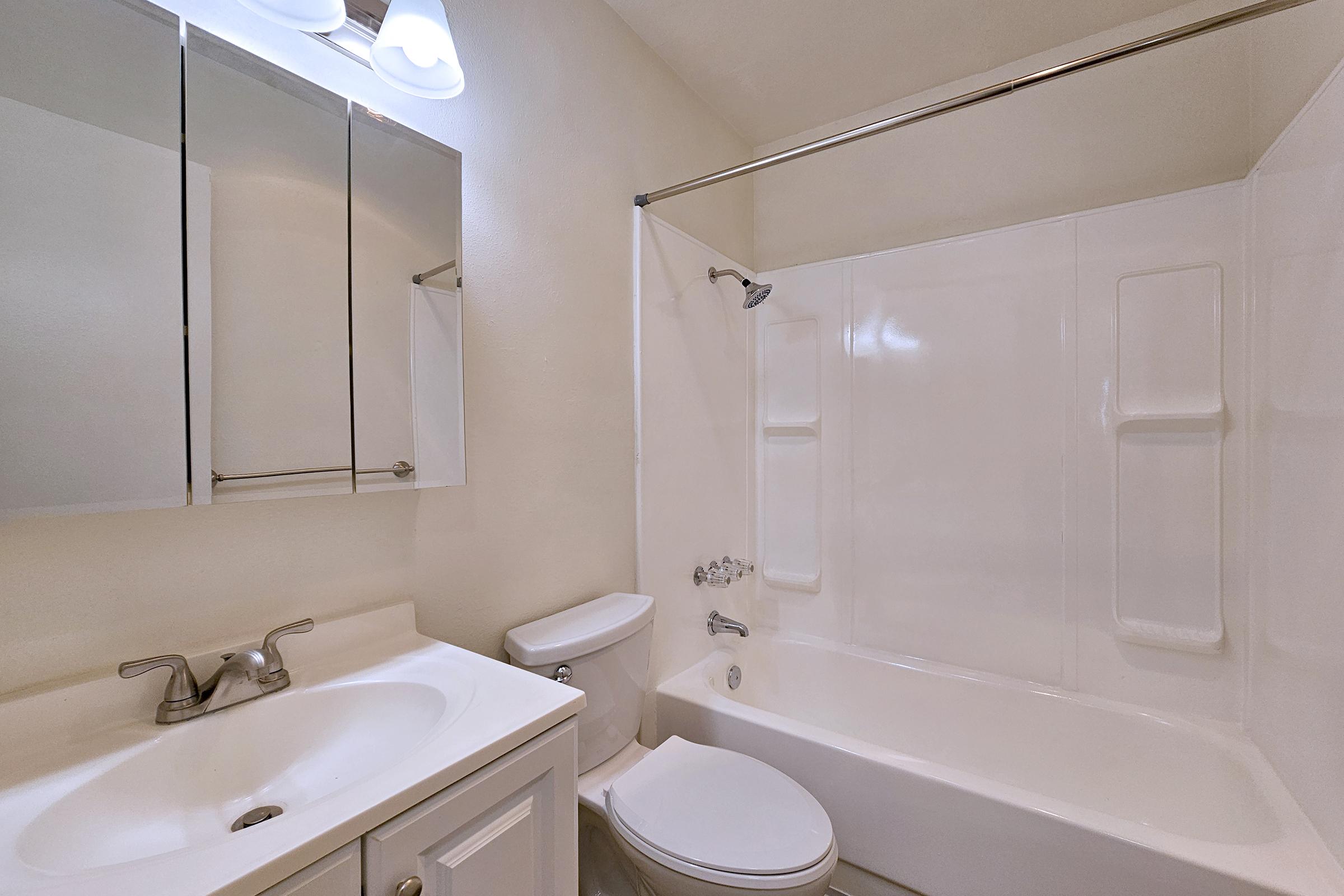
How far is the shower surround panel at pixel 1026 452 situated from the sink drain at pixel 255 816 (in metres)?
1.86

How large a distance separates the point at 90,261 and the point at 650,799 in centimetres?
136

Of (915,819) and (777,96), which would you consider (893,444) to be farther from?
(777,96)

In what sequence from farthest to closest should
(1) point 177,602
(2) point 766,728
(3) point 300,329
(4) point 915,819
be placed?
1. (2) point 766,728
2. (4) point 915,819
3. (3) point 300,329
4. (1) point 177,602

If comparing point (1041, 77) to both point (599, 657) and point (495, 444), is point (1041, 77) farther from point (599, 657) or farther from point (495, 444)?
point (599, 657)

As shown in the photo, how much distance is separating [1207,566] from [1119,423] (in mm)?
478

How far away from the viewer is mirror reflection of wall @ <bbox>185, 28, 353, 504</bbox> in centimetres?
82

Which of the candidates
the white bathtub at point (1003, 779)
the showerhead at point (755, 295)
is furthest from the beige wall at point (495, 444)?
the white bathtub at point (1003, 779)

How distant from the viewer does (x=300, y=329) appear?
938 mm

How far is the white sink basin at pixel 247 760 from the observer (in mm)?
526

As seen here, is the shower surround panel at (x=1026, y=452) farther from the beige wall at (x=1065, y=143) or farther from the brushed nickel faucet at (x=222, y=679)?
the brushed nickel faucet at (x=222, y=679)

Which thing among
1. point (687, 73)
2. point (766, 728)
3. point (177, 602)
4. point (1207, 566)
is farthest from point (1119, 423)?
point (177, 602)

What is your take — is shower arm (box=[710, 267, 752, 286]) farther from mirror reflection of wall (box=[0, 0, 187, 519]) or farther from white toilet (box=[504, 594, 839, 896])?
mirror reflection of wall (box=[0, 0, 187, 519])

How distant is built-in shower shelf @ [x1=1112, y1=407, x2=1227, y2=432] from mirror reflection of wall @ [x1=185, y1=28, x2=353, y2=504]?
7.06ft

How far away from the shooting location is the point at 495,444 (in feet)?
4.29
